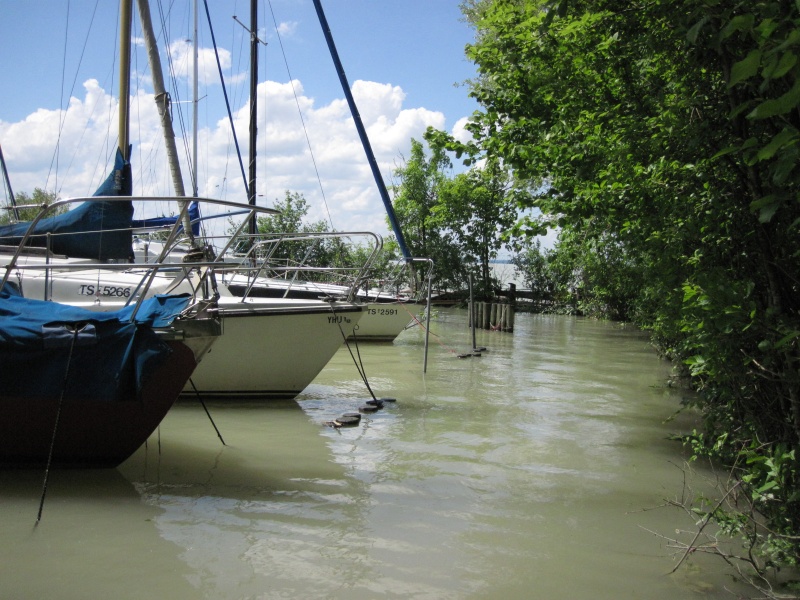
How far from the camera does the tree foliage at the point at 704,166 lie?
344cm

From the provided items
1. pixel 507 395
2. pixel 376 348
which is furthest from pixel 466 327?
pixel 507 395

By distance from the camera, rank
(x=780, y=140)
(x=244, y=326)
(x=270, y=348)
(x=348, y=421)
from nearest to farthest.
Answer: (x=780, y=140) < (x=348, y=421) < (x=244, y=326) < (x=270, y=348)

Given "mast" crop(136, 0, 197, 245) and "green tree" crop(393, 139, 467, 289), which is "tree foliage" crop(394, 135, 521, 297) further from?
"mast" crop(136, 0, 197, 245)

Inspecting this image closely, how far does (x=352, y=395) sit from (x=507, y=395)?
2.41 m

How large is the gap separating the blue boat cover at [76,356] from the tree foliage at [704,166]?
4017 millimetres

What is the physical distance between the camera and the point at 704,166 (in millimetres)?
5145

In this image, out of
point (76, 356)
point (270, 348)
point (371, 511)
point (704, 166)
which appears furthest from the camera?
point (270, 348)

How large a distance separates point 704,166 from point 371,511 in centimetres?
352

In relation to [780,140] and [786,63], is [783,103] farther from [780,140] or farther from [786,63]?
[780,140]

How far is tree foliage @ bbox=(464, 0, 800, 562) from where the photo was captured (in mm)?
3441

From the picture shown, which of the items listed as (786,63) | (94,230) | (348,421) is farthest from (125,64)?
(786,63)

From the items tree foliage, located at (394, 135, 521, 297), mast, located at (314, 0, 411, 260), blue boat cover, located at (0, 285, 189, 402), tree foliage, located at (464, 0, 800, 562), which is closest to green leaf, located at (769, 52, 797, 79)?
tree foliage, located at (464, 0, 800, 562)

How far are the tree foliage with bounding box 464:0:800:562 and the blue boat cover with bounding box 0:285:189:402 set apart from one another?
4.02m

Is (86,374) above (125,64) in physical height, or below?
below
